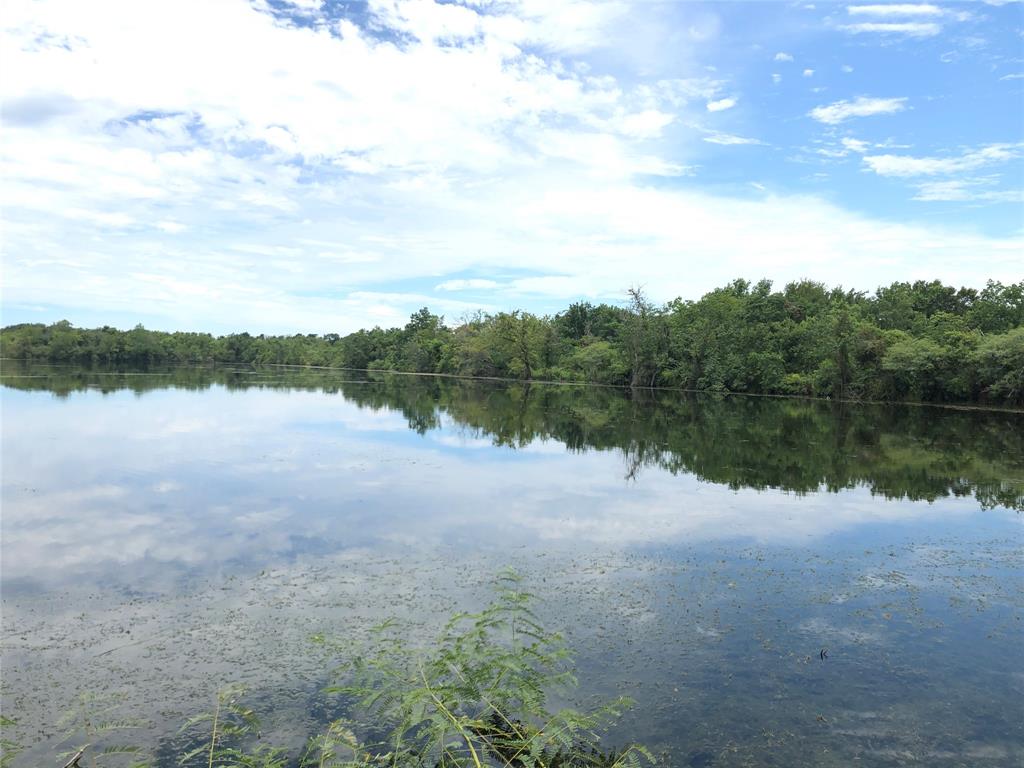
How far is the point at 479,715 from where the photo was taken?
5.47 metres

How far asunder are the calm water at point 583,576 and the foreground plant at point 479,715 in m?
0.50

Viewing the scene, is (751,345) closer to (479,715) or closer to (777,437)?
(777,437)

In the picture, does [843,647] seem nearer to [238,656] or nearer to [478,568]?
[478,568]

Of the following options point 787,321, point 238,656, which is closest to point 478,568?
point 238,656

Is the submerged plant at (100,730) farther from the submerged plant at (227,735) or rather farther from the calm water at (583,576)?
the submerged plant at (227,735)

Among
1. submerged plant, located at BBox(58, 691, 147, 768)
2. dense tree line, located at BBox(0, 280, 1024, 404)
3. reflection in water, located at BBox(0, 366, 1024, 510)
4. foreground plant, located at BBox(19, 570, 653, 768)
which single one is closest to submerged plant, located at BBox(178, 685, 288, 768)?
foreground plant, located at BBox(19, 570, 653, 768)

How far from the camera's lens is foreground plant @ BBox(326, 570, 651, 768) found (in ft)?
15.1

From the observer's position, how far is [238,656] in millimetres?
6766

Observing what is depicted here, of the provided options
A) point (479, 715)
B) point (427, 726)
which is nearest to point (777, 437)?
point (479, 715)

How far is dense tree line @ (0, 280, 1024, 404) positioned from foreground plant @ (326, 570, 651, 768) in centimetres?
4284

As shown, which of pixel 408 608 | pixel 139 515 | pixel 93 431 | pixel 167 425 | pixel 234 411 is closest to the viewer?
pixel 408 608

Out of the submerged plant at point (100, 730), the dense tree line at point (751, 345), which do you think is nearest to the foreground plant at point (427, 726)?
the submerged plant at point (100, 730)

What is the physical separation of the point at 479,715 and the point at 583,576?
13.9 ft

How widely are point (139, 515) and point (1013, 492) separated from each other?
1967cm
